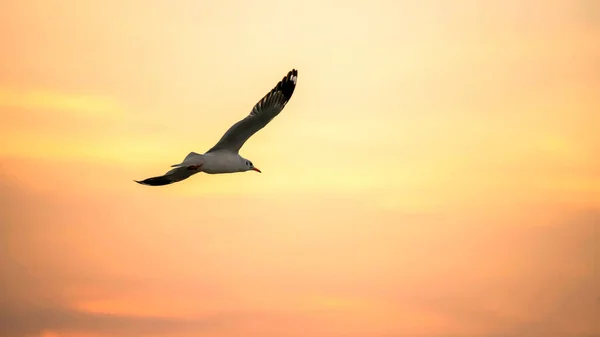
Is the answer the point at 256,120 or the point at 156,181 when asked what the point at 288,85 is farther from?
the point at 156,181

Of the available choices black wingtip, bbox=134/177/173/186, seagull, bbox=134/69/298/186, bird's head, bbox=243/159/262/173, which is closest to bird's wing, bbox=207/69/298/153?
seagull, bbox=134/69/298/186

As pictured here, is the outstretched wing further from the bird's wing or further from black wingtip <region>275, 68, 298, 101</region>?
black wingtip <region>275, 68, 298, 101</region>

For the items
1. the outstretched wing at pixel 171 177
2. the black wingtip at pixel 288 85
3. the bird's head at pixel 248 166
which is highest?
the black wingtip at pixel 288 85

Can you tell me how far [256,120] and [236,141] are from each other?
0.99 metres

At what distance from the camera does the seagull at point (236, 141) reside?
34.2 metres

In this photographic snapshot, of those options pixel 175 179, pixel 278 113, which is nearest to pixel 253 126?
pixel 278 113

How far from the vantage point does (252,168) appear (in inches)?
1452

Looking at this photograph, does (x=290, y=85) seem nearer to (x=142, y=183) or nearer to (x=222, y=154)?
(x=222, y=154)

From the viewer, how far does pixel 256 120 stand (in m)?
34.4

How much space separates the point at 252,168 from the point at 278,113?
2740 mm

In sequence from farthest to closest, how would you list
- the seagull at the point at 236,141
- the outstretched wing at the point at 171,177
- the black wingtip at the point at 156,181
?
the black wingtip at the point at 156,181 → the outstretched wing at the point at 171,177 → the seagull at the point at 236,141

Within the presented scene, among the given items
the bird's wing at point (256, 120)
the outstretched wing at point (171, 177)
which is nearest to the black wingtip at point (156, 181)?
the outstretched wing at point (171, 177)

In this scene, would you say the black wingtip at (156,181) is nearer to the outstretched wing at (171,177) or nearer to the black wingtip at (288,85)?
the outstretched wing at (171,177)

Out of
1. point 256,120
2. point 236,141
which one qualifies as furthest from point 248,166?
point 256,120
